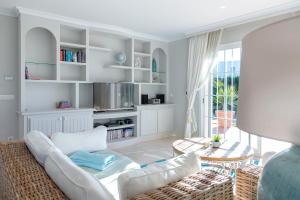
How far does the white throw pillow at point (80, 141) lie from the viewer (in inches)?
94.0

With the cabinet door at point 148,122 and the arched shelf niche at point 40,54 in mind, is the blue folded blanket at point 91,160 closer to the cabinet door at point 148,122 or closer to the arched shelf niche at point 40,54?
the arched shelf niche at point 40,54

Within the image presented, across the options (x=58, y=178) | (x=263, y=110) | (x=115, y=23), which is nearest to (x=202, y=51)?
(x=115, y=23)

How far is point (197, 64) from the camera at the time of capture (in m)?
4.94

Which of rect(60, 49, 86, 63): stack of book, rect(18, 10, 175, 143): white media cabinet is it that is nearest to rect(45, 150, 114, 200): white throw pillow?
rect(18, 10, 175, 143): white media cabinet

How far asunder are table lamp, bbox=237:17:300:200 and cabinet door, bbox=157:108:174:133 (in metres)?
4.79

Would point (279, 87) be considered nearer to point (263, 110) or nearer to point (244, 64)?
point (263, 110)

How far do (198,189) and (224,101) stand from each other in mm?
3572

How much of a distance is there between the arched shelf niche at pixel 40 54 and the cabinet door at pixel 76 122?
33.8 inches

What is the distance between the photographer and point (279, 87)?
481 millimetres

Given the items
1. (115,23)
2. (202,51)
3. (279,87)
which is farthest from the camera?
(202,51)

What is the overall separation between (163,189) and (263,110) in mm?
888

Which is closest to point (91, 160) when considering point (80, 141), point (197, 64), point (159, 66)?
point (80, 141)

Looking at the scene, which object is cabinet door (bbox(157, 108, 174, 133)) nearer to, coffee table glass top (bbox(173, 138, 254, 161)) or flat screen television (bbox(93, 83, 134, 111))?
flat screen television (bbox(93, 83, 134, 111))

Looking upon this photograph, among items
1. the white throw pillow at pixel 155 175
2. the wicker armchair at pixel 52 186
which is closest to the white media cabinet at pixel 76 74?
the wicker armchair at pixel 52 186
